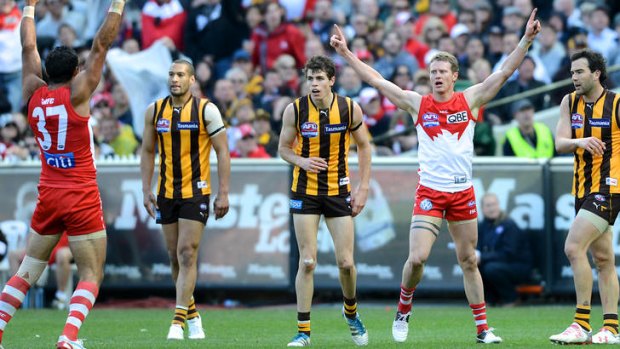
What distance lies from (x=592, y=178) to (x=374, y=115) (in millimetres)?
8336

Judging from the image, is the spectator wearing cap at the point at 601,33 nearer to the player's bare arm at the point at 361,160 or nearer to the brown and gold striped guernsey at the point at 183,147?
the player's bare arm at the point at 361,160

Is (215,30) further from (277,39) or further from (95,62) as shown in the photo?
(95,62)

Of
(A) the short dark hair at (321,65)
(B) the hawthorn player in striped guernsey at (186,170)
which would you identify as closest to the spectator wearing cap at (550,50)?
(B) the hawthorn player in striped guernsey at (186,170)

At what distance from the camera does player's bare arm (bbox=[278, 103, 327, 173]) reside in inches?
470

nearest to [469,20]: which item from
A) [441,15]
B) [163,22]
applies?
[441,15]

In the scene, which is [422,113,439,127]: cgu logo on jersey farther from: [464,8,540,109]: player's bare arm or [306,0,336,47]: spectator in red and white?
[306,0,336,47]: spectator in red and white

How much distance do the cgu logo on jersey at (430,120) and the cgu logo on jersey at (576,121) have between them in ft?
4.26

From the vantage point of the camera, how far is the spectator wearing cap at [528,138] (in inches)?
701

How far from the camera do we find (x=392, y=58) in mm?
21109

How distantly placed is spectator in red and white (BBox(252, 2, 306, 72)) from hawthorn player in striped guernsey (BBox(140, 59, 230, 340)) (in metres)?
9.09

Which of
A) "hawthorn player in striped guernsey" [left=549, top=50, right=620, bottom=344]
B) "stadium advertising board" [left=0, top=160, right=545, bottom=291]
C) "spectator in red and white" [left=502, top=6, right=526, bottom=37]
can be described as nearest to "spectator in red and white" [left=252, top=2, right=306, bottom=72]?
"spectator in red and white" [left=502, top=6, right=526, bottom=37]

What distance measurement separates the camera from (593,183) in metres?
11.7

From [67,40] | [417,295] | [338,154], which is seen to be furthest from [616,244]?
[67,40]

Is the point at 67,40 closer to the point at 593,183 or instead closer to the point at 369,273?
the point at 369,273
